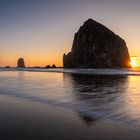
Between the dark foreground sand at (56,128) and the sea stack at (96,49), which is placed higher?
the sea stack at (96,49)

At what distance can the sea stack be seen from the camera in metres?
143

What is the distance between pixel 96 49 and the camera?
497 ft

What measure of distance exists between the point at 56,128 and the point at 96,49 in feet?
481

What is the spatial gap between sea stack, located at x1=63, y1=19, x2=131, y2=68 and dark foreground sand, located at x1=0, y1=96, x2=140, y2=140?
13094 cm

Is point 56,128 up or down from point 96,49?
down

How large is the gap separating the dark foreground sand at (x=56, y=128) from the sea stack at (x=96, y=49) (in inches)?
5155

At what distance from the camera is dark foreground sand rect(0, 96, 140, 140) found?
234 inches

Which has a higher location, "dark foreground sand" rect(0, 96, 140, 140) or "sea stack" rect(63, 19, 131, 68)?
"sea stack" rect(63, 19, 131, 68)

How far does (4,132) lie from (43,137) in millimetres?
1104

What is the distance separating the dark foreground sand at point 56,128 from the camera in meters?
5.95

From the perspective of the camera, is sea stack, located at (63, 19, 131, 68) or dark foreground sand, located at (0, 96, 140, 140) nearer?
dark foreground sand, located at (0, 96, 140, 140)

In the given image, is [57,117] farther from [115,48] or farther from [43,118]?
[115,48]

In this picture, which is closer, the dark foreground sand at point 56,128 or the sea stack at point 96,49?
the dark foreground sand at point 56,128

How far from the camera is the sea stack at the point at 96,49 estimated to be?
14262 cm
